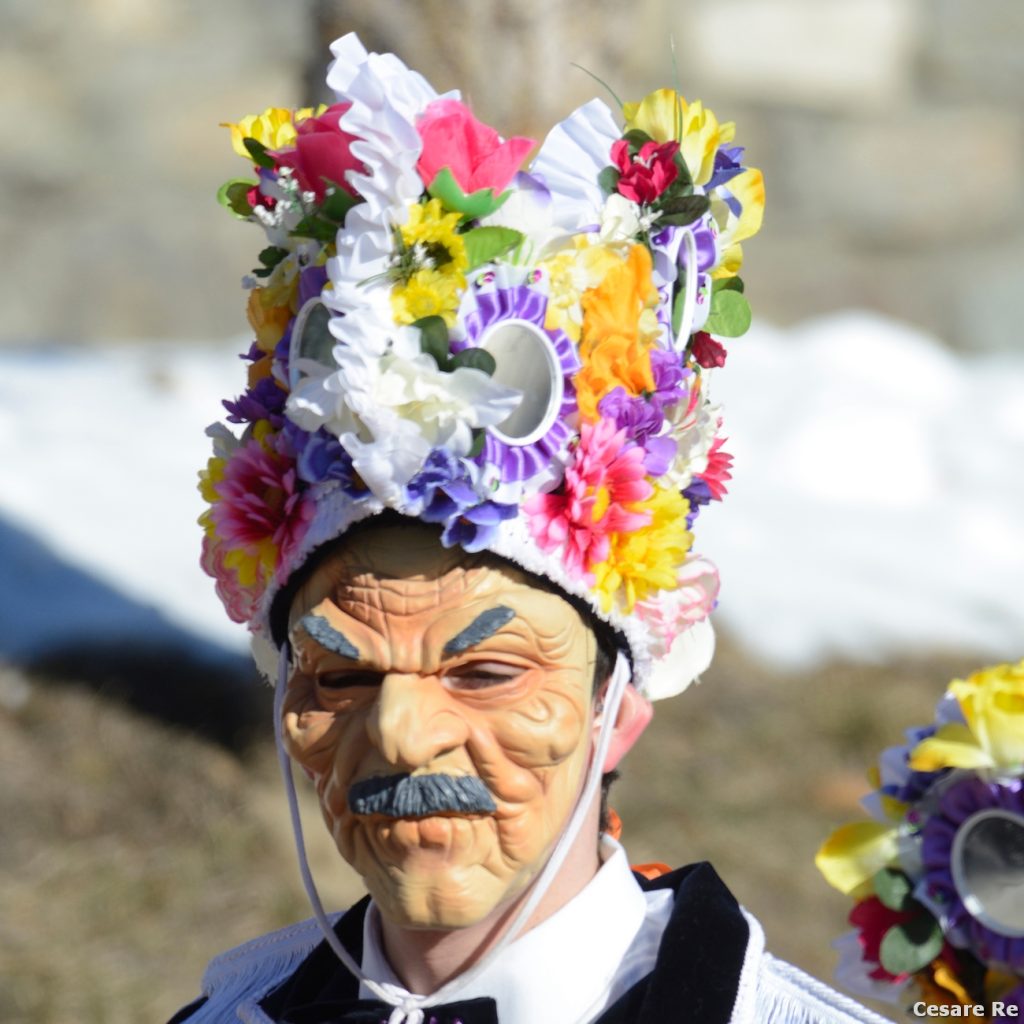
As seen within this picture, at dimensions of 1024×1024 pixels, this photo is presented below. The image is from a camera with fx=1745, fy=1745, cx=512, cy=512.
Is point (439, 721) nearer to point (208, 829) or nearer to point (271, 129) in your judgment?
point (271, 129)

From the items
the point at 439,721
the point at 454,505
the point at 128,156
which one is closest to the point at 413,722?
the point at 439,721

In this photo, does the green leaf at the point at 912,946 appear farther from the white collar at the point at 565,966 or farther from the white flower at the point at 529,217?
the white flower at the point at 529,217

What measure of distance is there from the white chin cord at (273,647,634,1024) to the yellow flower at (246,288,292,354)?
0.46 meters

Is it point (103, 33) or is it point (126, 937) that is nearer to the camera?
point (126, 937)

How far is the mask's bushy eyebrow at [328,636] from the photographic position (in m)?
2.43

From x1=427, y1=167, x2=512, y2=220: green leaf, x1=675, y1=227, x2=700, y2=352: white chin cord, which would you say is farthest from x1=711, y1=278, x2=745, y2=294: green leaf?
x1=427, y1=167, x2=512, y2=220: green leaf

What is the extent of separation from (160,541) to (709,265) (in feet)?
15.4

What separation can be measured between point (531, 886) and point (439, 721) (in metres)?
0.33

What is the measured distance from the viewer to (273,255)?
8.66ft

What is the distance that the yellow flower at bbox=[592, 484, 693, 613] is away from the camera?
8.15 feet

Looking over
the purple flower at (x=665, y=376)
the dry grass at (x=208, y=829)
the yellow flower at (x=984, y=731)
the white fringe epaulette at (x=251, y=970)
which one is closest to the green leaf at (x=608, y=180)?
the purple flower at (x=665, y=376)

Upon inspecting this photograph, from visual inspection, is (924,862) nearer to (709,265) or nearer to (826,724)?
(709,265)

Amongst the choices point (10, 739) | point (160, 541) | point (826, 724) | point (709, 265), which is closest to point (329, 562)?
point (709, 265)

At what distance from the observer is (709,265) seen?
2627 mm
